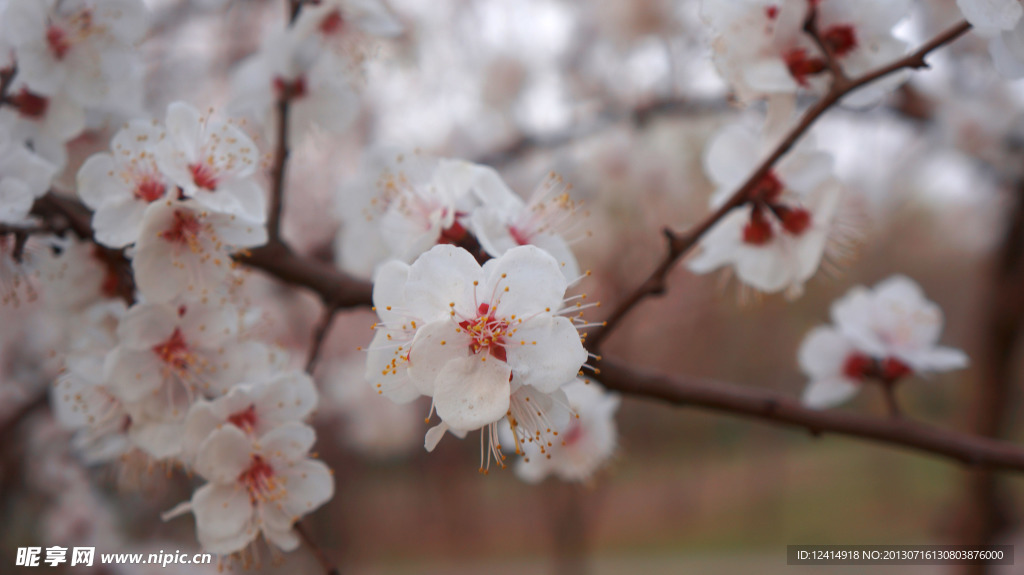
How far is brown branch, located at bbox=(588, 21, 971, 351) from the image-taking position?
644mm

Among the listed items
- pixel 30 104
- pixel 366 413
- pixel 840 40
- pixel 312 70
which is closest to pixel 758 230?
pixel 840 40

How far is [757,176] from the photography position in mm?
733

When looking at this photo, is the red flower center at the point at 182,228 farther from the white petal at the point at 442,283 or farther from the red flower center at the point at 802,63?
the red flower center at the point at 802,63

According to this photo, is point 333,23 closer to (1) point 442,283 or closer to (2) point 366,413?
(1) point 442,283

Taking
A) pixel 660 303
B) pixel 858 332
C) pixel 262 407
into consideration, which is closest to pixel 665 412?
pixel 660 303

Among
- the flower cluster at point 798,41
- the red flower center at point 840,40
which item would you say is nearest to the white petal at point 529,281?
the flower cluster at point 798,41

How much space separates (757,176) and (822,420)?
13.4 inches

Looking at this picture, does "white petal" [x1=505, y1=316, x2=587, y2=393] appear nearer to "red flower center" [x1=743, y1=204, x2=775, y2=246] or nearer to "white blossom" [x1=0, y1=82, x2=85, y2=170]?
"red flower center" [x1=743, y1=204, x2=775, y2=246]

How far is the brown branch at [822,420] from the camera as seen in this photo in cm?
81

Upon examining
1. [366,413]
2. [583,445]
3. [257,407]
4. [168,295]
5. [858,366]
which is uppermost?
[168,295]

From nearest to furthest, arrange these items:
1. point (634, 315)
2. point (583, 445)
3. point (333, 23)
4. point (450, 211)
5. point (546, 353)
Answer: point (546, 353) → point (450, 211) → point (333, 23) → point (583, 445) → point (634, 315)

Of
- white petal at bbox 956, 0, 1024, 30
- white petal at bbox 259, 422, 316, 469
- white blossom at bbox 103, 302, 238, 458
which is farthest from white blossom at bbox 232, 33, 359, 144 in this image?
white petal at bbox 956, 0, 1024, 30

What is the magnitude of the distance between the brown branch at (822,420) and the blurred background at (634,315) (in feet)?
0.59

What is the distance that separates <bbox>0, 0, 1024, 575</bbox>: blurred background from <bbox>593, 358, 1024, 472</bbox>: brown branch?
0.18 metres
